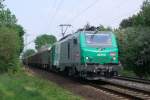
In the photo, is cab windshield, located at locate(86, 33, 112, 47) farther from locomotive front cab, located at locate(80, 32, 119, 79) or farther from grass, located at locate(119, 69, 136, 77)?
grass, located at locate(119, 69, 136, 77)

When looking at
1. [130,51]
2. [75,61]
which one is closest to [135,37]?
[130,51]

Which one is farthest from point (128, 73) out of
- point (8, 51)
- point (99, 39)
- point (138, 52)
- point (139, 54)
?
point (99, 39)

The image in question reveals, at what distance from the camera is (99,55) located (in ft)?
91.4

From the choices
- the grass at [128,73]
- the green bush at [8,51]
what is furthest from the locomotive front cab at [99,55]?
the grass at [128,73]

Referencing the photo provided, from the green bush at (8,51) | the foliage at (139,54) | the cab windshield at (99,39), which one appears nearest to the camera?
the cab windshield at (99,39)

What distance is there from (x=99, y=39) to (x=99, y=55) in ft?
3.69

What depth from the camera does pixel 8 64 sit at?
135ft

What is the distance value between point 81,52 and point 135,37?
18.8m

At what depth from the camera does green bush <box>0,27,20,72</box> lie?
40.1 metres

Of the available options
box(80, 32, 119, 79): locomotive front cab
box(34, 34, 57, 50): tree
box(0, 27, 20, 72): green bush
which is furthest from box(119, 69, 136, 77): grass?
box(34, 34, 57, 50): tree

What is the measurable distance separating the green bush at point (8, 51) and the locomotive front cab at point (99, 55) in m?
12.9

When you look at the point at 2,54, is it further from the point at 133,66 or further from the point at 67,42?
the point at 133,66

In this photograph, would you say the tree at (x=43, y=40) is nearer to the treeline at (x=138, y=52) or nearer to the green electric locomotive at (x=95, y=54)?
the treeline at (x=138, y=52)

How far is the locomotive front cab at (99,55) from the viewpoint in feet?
91.0
